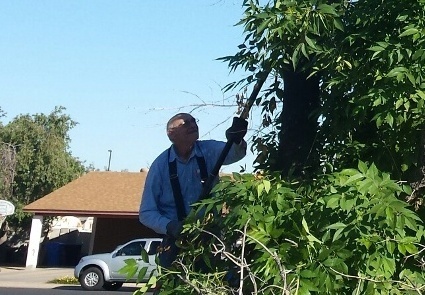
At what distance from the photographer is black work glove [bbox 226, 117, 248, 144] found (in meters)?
3.96

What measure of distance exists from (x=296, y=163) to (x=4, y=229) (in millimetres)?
34121

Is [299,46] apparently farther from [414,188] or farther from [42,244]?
[42,244]

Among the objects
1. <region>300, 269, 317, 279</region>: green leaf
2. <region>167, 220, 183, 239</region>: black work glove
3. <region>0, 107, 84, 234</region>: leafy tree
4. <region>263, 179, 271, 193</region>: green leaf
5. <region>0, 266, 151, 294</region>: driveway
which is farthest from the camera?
<region>0, 107, 84, 234</region>: leafy tree

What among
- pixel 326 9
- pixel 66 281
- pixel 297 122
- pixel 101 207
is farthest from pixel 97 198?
pixel 326 9

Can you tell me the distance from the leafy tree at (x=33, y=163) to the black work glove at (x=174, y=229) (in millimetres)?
33423

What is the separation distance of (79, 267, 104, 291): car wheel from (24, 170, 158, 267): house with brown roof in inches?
235

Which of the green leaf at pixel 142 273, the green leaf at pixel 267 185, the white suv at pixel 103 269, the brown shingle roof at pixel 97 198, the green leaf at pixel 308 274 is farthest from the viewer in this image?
the brown shingle roof at pixel 97 198

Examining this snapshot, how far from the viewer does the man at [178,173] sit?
4.25m

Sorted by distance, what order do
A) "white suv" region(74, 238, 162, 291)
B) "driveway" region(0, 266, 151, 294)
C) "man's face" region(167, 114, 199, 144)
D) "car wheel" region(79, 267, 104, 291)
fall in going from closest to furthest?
"man's face" region(167, 114, 199, 144) → "white suv" region(74, 238, 162, 291) → "car wheel" region(79, 267, 104, 291) → "driveway" region(0, 266, 151, 294)

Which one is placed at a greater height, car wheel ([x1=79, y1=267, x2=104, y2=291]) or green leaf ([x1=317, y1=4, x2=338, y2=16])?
green leaf ([x1=317, y1=4, x2=338, y2=16])

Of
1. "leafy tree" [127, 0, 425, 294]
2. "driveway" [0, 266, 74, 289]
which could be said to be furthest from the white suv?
"leafy tree" [127, 0, 425, 294]

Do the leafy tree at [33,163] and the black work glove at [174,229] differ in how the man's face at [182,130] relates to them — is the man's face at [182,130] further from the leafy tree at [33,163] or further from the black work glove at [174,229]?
the leafy tree at [33,163]

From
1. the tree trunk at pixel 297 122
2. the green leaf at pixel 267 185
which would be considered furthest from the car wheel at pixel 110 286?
the green leaf at pixel 267 185

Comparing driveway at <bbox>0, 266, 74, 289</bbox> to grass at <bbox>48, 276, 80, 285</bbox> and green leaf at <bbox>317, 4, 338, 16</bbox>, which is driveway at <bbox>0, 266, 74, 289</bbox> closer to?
grass at <bbox>48, 276, 80, 285</bbox>
